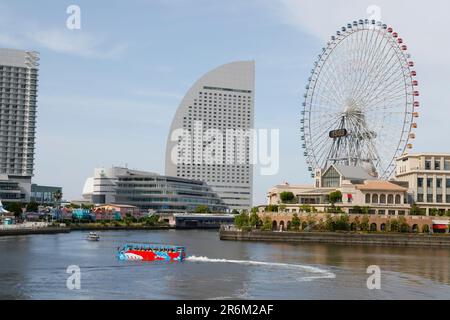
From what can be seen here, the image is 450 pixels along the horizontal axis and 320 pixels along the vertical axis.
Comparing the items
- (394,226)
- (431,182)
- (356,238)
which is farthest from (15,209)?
(431,182)

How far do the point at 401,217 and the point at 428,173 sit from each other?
61.3ft

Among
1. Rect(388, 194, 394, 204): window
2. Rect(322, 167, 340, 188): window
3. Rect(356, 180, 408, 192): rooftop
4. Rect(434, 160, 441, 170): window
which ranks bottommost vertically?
Rect(388, 194, 394, 204): window

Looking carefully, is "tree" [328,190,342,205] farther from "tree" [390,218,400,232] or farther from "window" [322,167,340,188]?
"tree" [390,218,400,232]

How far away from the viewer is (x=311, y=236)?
120688 mm

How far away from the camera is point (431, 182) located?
144250mm

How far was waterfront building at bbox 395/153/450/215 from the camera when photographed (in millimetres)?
143375

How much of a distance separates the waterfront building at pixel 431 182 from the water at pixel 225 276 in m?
58.7

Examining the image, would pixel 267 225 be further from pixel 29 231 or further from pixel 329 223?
pixel 29 231

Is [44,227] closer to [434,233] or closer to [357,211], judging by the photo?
[357,211]

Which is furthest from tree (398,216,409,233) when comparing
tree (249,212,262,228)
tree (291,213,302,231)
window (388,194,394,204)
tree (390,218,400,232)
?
tree (249,212,262,228)

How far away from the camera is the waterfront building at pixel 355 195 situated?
138 metres

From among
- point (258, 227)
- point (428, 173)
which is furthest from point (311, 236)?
point (428, 173)

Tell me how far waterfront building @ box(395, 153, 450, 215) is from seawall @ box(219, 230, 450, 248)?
24.7m
